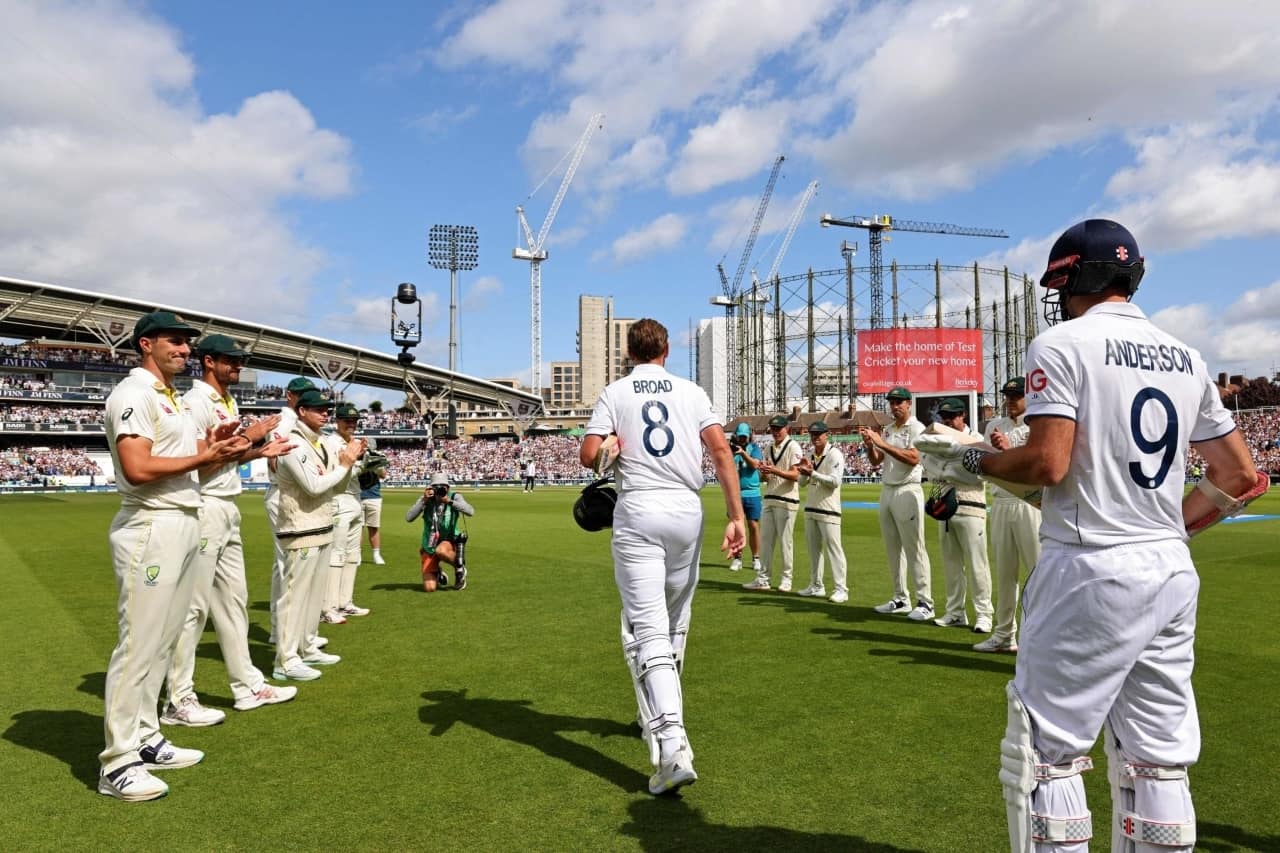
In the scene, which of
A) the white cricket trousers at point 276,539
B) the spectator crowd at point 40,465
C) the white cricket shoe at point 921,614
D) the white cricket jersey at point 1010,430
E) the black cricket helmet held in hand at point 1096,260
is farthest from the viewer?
the spectator crowd at point 40,465

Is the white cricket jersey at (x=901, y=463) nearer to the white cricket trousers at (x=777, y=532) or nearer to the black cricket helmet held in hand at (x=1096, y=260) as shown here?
the white cricket trousers at (x=777, y=532)

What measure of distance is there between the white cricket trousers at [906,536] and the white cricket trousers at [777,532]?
1.79 metres

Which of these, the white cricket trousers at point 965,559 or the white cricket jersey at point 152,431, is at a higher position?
the white cricket jersey at point 152,431

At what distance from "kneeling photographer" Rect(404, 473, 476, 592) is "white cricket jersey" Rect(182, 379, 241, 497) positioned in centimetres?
515

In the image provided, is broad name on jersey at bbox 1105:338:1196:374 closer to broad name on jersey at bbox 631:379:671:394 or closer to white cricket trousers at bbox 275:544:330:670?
broad name on jersey at bbox 631:379:671:394

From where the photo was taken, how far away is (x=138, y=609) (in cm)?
434

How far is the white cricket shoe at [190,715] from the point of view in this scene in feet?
17.8

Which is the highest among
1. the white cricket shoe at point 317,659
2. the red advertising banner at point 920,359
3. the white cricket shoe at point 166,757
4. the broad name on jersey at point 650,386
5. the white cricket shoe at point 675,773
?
the red advertising banner at point 920,359

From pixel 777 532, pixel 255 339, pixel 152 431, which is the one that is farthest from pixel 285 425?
pixel 255 339

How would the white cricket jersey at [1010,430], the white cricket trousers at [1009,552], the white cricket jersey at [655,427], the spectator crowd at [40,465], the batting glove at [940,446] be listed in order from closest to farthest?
the batting glove at [940,446]
the white cricket jersey at [655,427]
the white cricket trousers at [1009,552]
the white cricket jersey at [1010,430]
the spectator crowd at [40,465]

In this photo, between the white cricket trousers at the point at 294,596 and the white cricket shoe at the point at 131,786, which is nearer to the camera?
the white cricket shoe at the point at 131,786

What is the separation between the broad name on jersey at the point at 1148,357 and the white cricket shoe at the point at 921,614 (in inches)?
257

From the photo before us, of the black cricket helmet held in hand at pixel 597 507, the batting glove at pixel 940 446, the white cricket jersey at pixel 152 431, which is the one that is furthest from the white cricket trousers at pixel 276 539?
the batting glove at pixel 940 446

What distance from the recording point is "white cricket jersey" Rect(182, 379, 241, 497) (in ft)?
17.4
